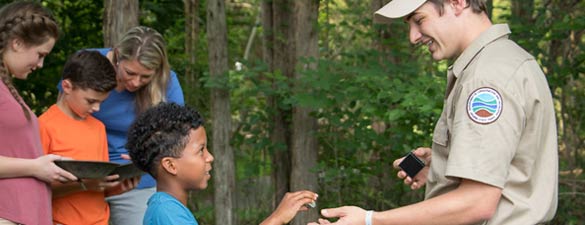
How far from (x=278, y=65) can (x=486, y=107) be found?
22.8 ft

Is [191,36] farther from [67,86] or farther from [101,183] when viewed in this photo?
[101,183]

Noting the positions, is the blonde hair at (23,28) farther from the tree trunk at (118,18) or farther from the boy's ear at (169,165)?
the tree trunk at (118,18)

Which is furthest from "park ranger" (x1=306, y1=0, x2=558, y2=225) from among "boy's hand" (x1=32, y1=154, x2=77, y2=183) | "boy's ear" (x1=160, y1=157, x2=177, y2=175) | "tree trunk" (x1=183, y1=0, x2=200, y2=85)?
"tree trunk" (x1=183, y1=0, x2=200, y2=85)

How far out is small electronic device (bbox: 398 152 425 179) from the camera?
11.9 ft

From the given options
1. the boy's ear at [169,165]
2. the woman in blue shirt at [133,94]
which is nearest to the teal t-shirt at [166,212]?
the boy's ear at [169,165]

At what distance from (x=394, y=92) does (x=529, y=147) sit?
168 inches

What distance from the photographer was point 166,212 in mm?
3301

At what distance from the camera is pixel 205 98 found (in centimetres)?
1052

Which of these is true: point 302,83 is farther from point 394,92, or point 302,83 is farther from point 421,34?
point 421,34

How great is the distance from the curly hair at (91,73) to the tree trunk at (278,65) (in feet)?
15.8

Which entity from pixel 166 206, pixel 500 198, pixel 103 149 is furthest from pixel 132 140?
pixel 500 198

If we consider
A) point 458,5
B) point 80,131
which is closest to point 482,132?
point 458,5

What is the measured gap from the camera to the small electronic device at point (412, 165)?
3.63 meters

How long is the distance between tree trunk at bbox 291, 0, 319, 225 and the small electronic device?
14.9ft
